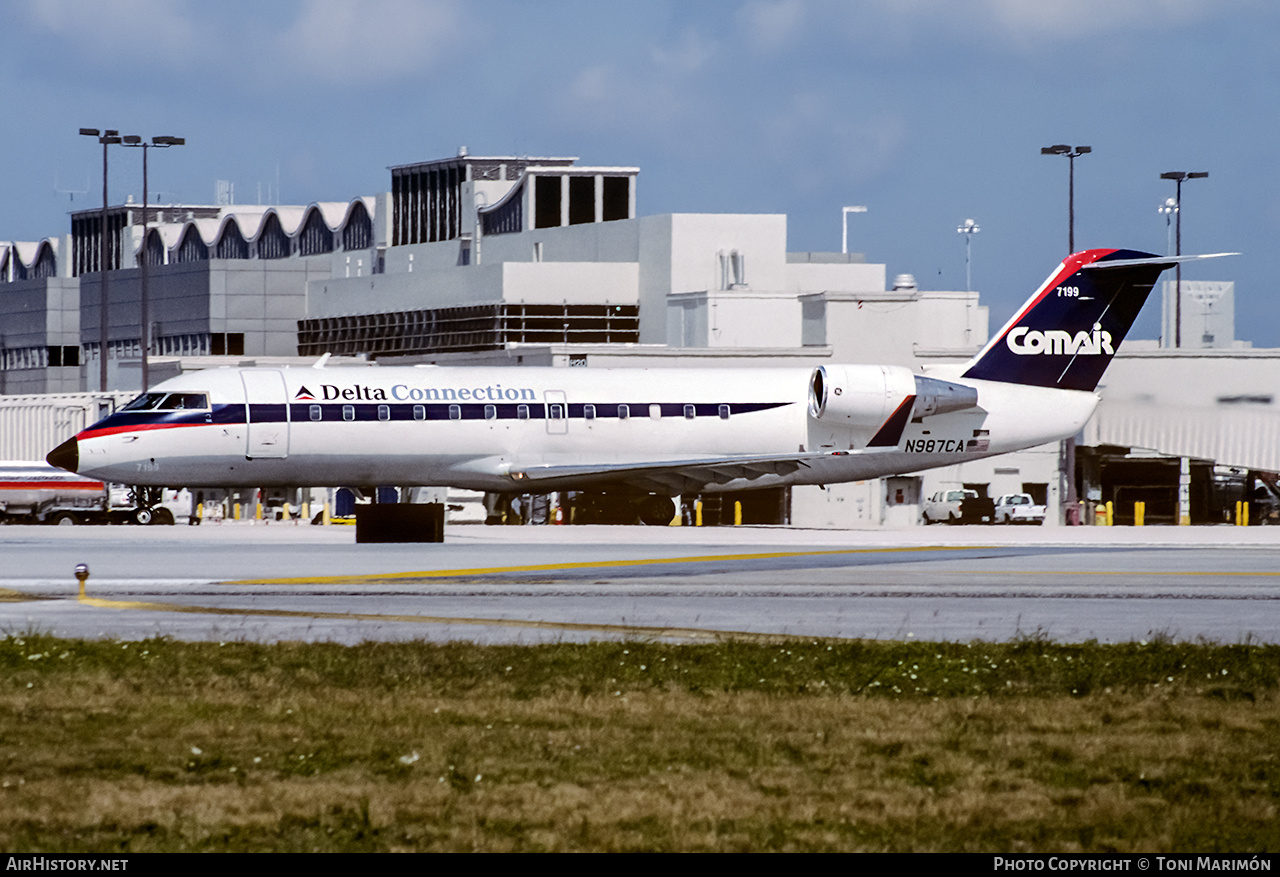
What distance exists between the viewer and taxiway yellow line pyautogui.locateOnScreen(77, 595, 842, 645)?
20.5m

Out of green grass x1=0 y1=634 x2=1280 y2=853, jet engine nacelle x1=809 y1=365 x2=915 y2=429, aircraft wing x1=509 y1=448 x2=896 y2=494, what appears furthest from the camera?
jet engine nacelle x1=809 y1=365 x2=915 y2=429

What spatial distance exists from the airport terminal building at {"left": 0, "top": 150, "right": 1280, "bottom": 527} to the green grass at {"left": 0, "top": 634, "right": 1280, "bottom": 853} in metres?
46.8

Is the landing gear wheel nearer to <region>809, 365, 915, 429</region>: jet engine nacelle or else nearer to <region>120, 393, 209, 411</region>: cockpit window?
<region>809, 365, 915, 429</region>: jet engine nacelle

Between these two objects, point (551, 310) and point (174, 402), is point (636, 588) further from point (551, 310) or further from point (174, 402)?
point (551, 310)

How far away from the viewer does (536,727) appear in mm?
14133

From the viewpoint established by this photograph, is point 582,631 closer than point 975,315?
Yes

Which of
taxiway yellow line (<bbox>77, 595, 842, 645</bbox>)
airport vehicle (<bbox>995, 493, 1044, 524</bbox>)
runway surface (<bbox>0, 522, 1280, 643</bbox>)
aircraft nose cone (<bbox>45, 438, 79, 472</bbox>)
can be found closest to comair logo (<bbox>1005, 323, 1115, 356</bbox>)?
runway surface (<bbox>0, 522, 1280, 643</bbox>)

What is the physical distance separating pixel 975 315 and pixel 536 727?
7227cm

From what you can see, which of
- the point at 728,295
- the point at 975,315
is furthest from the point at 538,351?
the point at 975,315

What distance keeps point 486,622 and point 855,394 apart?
2744 centimetres

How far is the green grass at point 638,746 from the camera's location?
1052cm
